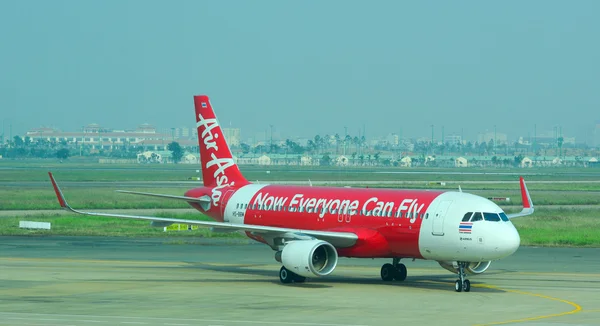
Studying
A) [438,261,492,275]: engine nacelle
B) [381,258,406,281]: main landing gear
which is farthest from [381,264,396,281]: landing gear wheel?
[438,261,492,275]: engine nacelle

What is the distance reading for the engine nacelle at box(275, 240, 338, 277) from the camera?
3994 cm

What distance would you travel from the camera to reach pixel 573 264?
50.3 m

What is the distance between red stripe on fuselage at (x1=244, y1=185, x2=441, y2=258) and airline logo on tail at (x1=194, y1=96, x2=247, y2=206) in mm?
3523

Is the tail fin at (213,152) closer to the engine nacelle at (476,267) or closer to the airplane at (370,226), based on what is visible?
the airplane at (370,226)

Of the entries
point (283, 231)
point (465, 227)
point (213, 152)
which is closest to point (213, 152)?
point (213, 152)

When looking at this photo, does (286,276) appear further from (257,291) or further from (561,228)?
(561,228)

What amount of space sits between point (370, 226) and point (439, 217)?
3.32 meters

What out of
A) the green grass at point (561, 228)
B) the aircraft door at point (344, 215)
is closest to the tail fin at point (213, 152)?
the aircraft door at point (344, 215)

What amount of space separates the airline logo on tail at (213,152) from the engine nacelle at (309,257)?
9.98 metres

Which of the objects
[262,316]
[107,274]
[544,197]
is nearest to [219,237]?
[107,274]

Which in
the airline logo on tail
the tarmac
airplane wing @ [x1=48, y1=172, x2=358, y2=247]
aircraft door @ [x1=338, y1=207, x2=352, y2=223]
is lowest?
the tarmac

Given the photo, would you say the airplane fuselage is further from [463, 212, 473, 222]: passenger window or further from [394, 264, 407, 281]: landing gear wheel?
[394, 264, 407, 281]: landing gear wheel

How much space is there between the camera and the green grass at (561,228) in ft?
206

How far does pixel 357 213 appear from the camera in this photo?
42844 mm
